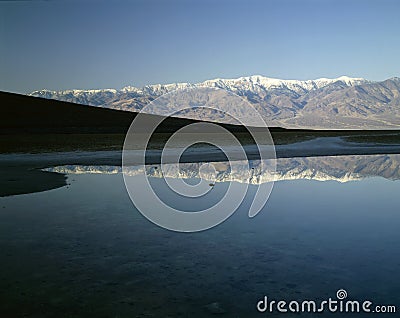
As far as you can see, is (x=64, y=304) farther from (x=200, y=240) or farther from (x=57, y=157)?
(x=57, y=157)

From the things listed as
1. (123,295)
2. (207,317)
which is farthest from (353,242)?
(123,295)

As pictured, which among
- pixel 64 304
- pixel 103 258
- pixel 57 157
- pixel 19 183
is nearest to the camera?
pixel 64 304

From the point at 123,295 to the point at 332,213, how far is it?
9878mm

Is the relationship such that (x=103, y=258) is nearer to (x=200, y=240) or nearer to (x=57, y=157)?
(x=200, y=240)

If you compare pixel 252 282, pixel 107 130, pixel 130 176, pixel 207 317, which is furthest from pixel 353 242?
pixel 107 130

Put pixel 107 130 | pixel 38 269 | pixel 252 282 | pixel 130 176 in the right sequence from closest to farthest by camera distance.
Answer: pixel 252 282, pixel 38 269, pixel 130 176, pixel 107 130

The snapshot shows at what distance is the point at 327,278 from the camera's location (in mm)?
9195

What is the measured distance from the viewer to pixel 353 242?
11.8m

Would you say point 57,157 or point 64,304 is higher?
→ point 57,157

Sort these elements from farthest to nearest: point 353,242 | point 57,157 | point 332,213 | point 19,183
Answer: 1. point 57,157
2. point 19,183
3. point 332,213
4. point 353,242

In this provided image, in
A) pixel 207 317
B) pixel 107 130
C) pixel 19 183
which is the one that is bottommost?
pixel 207 317

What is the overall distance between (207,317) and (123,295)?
198 centimetres

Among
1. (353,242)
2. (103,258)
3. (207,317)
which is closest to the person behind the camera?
(207,317)

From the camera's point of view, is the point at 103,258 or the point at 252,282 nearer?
the point at 252,282
